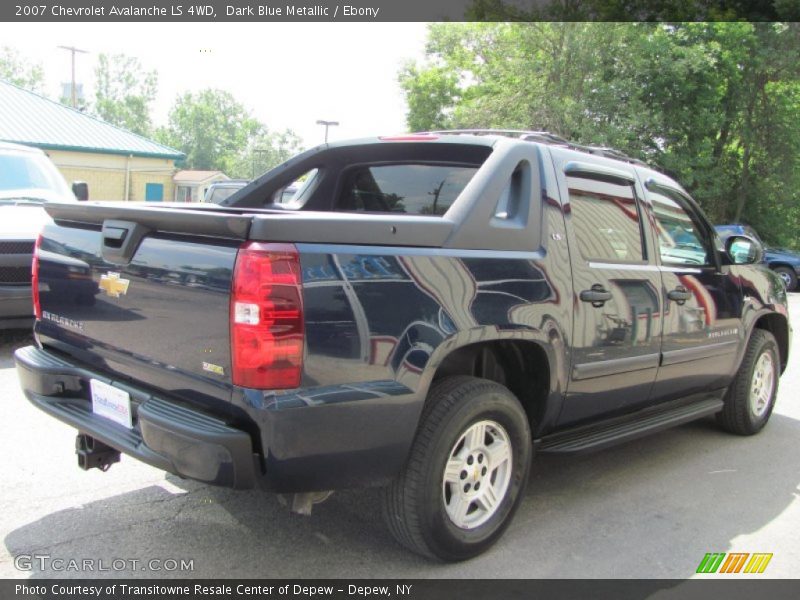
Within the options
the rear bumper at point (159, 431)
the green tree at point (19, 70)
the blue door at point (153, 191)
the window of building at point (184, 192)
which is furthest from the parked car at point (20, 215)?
the green tree at point (19, 70)

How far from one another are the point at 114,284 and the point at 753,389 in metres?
4.67

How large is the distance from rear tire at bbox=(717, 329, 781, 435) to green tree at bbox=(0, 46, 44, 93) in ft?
285

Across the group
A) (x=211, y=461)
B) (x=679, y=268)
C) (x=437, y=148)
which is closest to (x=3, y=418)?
(x=211, y=461)

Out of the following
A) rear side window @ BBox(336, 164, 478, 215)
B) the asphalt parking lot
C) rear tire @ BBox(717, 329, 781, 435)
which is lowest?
the asphalt parking lot

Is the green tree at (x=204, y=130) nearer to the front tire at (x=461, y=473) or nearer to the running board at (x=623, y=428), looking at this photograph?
the running board at (x=623, y=428)

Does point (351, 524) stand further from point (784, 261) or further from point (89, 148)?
point (89, 148)

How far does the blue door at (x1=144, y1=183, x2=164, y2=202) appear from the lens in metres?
33.3

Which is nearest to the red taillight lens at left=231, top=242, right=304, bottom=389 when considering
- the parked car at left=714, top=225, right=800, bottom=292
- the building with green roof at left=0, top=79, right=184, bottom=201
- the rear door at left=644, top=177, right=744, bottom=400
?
the rear door at left=644, top=177, right=744, bottom=400

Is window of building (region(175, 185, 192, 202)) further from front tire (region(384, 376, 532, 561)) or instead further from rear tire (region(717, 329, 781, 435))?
front tire (region(384, 376, 532, 561))

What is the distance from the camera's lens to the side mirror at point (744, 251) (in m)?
5.04

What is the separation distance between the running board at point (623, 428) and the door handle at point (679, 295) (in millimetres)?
687

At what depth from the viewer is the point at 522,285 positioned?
332cm

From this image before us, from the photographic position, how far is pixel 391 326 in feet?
9.06

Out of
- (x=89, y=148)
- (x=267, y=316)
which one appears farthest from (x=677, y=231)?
(x=89, y=148)
